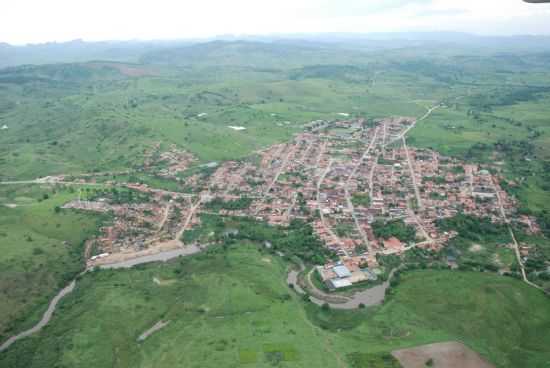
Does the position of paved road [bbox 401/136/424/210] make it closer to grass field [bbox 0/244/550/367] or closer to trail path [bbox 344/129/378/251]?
trail path [bbox 344/129/378/251]

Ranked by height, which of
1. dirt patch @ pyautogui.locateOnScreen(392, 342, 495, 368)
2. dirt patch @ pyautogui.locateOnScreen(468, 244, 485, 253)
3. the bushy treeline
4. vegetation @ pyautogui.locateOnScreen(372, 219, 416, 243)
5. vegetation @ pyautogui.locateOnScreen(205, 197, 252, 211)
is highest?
vegetation @ pyautogui.locateOnScreen(205, 197, 252, 211)

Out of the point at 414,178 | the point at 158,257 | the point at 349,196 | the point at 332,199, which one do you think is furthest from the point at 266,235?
the point at 414,178

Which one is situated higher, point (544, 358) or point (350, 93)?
point (350, 93)

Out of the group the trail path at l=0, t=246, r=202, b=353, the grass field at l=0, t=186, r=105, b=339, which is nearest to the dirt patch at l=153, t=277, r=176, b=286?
the trail path at l=0, t=246, r=202, b=353

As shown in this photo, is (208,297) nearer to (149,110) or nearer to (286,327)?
(286,327)

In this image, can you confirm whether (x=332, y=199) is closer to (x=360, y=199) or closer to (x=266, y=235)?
(x=360, y=199)

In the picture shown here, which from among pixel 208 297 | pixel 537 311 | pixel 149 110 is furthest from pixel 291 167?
pixel 149 110
